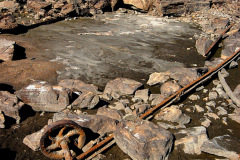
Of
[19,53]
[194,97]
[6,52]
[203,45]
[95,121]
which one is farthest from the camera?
[203,45]

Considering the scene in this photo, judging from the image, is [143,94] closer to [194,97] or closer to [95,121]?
[194,97]

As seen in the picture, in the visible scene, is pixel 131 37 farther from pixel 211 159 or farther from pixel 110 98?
pixel 211 159

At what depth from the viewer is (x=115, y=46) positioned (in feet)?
31.0

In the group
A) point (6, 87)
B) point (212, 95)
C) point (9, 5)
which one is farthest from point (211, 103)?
point (9, 5)

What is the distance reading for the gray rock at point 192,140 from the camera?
13.9ft

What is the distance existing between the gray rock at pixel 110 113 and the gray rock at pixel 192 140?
4.53 feet

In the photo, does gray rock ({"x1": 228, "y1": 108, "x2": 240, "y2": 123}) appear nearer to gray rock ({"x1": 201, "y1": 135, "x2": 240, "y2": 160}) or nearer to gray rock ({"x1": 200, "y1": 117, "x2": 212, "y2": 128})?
gray rock ({"x1": 200, "y1": 117, "x2": 212, "y2": 128})

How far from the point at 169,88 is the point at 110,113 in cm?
206

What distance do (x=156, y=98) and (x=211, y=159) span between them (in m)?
2.15

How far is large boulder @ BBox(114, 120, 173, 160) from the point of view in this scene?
3.91m

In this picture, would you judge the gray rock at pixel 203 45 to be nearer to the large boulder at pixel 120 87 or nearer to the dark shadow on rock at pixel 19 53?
the large boulder at pixel 120 87

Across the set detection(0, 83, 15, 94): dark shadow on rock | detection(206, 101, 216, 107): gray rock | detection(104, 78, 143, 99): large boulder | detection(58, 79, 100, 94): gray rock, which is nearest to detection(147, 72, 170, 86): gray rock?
detection(104, 78, 143, 99): large boulder

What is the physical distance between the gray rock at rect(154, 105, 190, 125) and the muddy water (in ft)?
6.92

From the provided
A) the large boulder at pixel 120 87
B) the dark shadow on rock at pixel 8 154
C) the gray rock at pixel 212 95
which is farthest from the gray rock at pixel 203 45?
the dark shadow on rock at pixel 8 154
